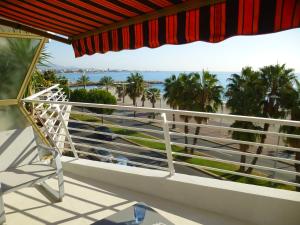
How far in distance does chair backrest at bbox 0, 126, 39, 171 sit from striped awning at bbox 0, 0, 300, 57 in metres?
1.35

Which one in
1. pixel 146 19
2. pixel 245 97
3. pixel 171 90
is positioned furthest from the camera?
pixel 171 90

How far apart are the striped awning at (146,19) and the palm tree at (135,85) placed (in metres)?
45.5

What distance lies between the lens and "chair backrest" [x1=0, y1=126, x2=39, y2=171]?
3385 millimetres

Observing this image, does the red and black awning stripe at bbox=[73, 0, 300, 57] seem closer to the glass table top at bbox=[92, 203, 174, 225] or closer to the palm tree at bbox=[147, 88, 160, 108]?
the glass table top at bbox=[92, 203, 174, 225]

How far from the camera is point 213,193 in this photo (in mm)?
2984

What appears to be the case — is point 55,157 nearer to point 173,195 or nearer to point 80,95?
point 173,195

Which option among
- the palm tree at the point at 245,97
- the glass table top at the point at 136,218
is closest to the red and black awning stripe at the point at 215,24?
the glass table top at the point at 136,218

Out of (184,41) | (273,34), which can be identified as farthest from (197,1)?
(273,34)

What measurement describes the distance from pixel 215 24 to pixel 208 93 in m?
25.2

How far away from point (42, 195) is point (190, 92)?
2460 cm

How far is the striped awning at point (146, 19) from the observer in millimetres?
1446

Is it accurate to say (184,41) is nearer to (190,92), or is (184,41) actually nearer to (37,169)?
(37,169)

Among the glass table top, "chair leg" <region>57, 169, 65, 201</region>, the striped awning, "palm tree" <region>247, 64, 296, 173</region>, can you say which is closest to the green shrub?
"palm tree" <region>247, 64, 296, 173</region>

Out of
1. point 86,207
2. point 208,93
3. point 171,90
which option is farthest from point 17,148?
point 171,90
